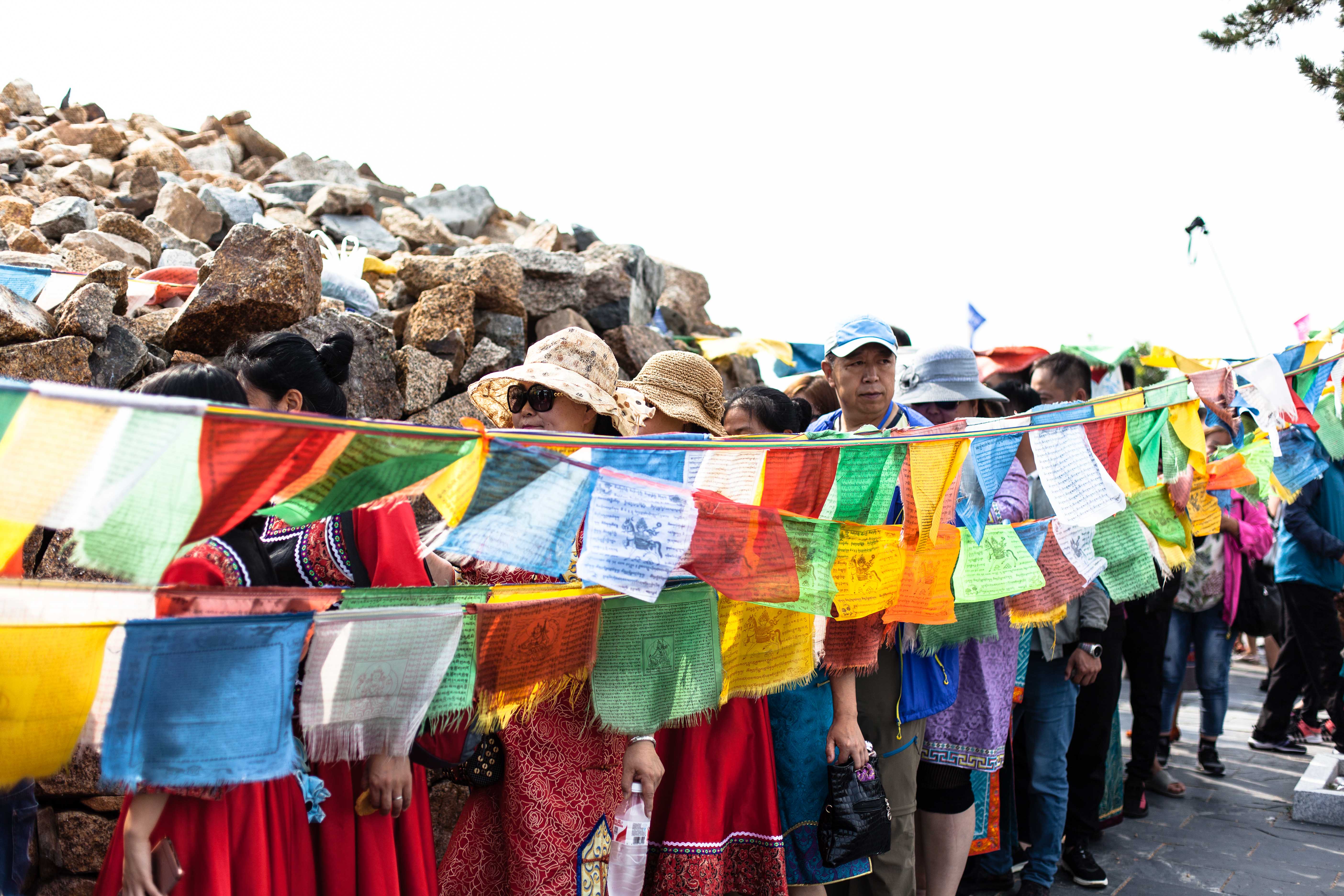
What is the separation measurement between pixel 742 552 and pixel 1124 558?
2.29 metres

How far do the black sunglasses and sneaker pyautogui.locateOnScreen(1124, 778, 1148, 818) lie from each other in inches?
177

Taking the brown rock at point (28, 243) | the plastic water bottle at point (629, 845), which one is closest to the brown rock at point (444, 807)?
the plastic water bottle at point (629, 845)

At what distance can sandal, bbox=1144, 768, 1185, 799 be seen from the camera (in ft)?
19.9

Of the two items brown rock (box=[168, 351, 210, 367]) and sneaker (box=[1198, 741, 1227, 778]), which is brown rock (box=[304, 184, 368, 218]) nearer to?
brown rock (box=[168, 351, 210, 367])

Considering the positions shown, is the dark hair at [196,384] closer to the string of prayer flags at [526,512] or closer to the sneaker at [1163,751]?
the string of prayer flags at [526,512]

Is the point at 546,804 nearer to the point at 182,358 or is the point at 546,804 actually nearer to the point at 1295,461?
the point at 182,358

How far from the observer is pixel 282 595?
80.0 inches

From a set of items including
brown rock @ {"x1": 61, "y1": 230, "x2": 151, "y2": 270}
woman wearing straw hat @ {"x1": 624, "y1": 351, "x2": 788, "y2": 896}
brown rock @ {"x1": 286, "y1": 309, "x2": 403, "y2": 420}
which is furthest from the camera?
brown rock @ {"x1": 61, "y1": 230, "x2": 151, "y2": 270}

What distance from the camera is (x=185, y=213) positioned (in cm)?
736

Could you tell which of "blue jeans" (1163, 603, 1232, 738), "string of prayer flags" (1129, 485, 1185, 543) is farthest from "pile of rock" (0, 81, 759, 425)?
"blue jeans" (1163, 603, 1232, 738)

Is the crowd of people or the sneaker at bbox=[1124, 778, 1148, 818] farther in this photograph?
the sneaker at bbox=[1124, 778, 1148, 818]

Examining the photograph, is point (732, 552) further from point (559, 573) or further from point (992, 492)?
point (992, 492)

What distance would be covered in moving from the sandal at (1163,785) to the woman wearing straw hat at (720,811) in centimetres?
402

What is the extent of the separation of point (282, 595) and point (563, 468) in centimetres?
66
